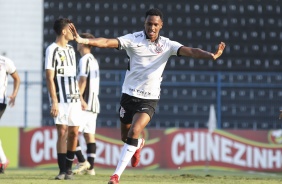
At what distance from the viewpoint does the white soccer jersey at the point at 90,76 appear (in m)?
13.9

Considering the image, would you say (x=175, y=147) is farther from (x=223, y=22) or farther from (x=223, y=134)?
(x=223, y=22)

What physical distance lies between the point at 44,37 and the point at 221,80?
14.1 feet

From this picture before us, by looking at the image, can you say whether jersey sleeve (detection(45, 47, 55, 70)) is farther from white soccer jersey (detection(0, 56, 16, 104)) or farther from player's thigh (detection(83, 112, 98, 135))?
player's thigh (detection(83, 112, 98, 135))

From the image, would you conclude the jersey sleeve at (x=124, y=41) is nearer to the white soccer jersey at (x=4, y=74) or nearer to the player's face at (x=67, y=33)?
the player's face at (x=67, y=33)

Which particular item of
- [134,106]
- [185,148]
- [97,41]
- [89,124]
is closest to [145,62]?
[134,106]

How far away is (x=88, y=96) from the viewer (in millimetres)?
14219

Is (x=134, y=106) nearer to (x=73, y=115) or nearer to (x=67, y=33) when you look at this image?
(x=73, y=115)

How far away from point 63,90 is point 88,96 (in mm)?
2391

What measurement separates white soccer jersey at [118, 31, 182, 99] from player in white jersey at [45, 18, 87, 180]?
1235 mm

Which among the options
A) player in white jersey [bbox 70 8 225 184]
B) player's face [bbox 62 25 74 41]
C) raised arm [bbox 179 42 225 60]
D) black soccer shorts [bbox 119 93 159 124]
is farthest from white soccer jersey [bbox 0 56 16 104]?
raised arm [bbox 179 42 225 60]

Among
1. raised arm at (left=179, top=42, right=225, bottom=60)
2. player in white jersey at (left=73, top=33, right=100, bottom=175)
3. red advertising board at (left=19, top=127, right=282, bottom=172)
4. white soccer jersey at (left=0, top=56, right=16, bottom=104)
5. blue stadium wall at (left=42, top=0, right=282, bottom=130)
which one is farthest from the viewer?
blue stadium wall at (left=42, top=0, right=282, bottom=130)

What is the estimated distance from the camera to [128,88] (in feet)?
35.7

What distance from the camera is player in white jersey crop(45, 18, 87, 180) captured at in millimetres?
11750

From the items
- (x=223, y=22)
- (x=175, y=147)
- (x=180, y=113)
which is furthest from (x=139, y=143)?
(x=223, y=22)
